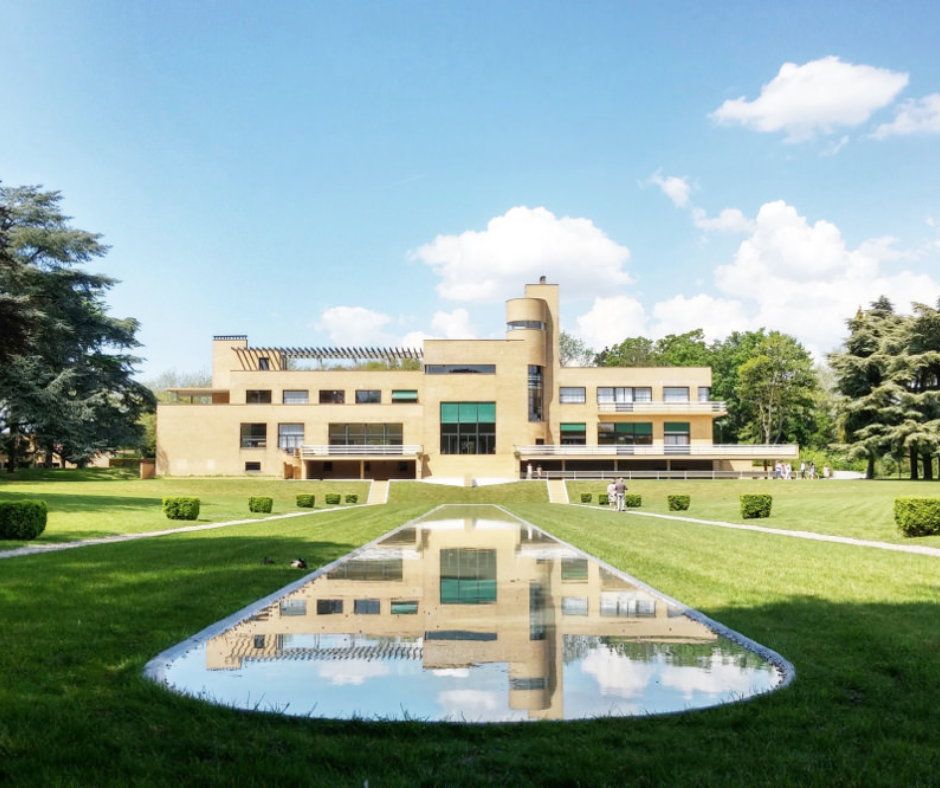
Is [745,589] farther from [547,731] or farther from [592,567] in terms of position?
[547,731]

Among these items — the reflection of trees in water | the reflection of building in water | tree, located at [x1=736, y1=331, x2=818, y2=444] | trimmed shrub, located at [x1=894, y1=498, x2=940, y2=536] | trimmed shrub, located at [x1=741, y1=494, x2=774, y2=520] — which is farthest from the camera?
tree, located at [x1=736, y1=331, x2=818, y2=444]

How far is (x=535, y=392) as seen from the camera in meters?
65.4

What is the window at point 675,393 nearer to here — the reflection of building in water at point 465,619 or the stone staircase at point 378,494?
the stone staircase at point 378,494

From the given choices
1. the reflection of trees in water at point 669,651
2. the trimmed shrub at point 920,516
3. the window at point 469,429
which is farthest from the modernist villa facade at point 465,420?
the reflection of trees in water at point 669,651

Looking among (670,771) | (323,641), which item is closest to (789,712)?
(670,771)

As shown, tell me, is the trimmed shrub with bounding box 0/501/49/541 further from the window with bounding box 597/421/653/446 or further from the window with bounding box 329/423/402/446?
the window with bounding box 597/421/653/446

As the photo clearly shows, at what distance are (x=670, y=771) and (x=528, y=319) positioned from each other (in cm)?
6197

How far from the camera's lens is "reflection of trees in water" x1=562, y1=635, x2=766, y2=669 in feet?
22.3

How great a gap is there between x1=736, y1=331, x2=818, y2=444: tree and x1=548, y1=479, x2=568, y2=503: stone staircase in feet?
96.0

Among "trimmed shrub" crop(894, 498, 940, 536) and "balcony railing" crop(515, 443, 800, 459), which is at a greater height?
"balcony railing" crop(515, 443, 800, 459)

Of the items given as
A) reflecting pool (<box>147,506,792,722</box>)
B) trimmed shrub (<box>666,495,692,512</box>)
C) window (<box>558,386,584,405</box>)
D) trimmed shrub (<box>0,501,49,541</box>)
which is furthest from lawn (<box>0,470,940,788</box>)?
window (<box>558,386,584,405</box>)

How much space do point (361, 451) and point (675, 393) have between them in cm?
2580

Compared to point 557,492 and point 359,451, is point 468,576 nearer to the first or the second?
point 557,492

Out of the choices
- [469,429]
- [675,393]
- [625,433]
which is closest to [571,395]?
[625,433]
